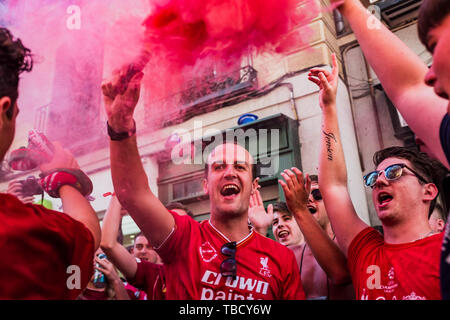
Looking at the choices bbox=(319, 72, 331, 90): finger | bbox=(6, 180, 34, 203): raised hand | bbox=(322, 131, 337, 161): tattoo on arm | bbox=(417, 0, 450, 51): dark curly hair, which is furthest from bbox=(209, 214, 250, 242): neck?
bbox=(417, 0, 450, 51): dark curly hair

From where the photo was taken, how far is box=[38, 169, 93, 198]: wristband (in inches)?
53.7

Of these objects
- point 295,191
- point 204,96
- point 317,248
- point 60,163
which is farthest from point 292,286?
point 204,96

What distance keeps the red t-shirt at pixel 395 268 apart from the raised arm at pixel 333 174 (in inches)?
2.6

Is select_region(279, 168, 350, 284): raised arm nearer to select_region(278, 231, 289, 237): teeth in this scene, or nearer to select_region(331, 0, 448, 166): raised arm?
select_region(331, 0, 448, 166): raised arm

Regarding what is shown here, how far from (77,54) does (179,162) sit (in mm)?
1071

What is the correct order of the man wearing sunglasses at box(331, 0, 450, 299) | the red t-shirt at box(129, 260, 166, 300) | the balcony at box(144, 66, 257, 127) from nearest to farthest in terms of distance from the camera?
the man wearing sunglasses at box(331, 0, 450, 299) < the balcony at box(144, 66, 257, 127) < the red t-shirt at box(129, 260, 166, 300)

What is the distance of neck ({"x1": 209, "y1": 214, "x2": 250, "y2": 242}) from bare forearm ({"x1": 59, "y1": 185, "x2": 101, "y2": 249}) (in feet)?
2.09

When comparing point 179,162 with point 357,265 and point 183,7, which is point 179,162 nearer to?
point 183,7

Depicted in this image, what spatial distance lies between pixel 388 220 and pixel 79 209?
128 centimetres

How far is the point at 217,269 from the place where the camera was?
1541 mm

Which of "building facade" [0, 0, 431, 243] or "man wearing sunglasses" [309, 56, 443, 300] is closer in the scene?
"man wearing sunglasses" [309, 56, 443, 300]

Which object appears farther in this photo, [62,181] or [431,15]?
[62,181]

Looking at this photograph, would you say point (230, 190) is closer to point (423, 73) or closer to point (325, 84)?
point (325, 84)
